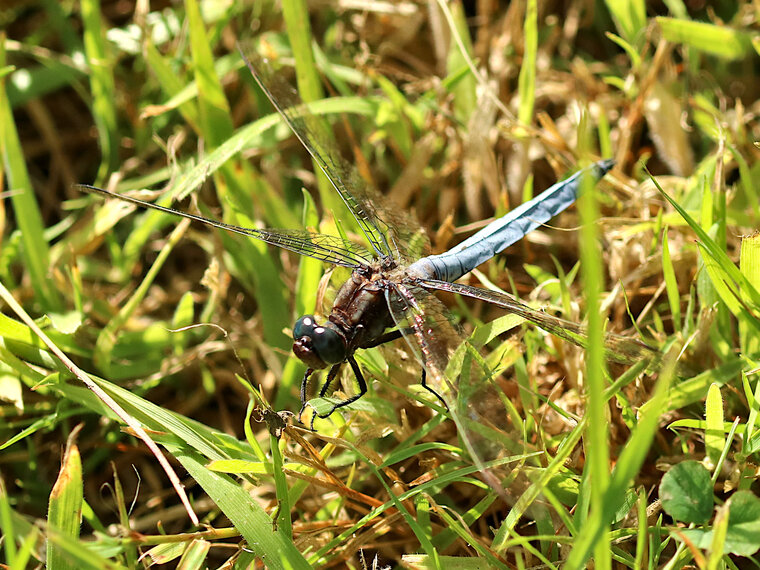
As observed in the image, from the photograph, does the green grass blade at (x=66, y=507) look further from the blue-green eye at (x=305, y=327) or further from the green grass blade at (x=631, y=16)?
the green grass blade at (x=631, y=16)

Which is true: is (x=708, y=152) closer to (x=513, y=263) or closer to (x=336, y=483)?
(x=513, y=263)

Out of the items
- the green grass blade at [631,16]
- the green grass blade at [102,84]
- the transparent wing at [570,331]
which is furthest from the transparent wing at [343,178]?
the green grass blade at [631,16]

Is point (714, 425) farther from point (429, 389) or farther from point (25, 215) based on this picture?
point (25, 215)

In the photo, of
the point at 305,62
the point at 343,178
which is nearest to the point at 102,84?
the point at 305,62

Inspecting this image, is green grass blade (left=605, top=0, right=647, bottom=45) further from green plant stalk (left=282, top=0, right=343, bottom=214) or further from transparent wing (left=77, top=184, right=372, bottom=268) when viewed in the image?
transparent wing (left=77, top=184, right=372, bottom=268)

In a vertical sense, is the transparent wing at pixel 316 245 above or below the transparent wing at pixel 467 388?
above

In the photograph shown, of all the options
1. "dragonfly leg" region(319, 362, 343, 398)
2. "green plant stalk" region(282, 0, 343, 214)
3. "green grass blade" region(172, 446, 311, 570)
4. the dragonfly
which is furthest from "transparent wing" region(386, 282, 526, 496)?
"green plant stalk" region(282, 0, 343, 214)

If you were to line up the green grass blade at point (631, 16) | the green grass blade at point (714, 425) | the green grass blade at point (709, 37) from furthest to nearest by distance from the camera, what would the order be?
the green grass blade at point (631, 16) → the green grass blade at point (709, 37) → the green grass blade at point (714, 425)
